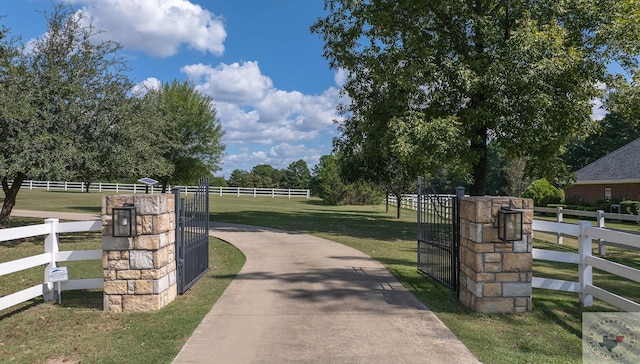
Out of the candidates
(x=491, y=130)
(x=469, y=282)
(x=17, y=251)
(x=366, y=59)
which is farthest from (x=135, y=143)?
(x=491, y=130)

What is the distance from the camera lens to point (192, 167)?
27328mm

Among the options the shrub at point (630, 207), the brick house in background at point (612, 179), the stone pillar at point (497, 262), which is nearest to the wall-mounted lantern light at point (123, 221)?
the stone pillar at point (497, 262)

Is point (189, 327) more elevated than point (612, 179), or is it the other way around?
point (612, 179)

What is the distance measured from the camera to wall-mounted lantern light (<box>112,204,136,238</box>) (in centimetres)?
584

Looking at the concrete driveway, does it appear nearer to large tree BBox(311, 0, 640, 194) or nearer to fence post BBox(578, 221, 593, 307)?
fence post BBox(578, 221, 593, 307)

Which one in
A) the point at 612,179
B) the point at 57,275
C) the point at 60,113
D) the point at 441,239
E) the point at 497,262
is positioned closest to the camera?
the point at 497,262

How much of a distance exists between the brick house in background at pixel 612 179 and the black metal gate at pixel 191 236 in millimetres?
32093

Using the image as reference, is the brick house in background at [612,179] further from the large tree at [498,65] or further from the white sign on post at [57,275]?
the white sign on post at [57,275]

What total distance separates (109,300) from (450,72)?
12679 millimetres

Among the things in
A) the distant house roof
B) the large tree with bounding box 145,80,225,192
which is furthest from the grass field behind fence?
the distant house roof

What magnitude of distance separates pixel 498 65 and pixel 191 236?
438 inches

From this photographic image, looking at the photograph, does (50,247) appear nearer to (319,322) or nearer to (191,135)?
(319,322)

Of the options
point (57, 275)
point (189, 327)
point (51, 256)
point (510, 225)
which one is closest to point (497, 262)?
point (510, 225)

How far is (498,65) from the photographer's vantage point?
13.7 metres
